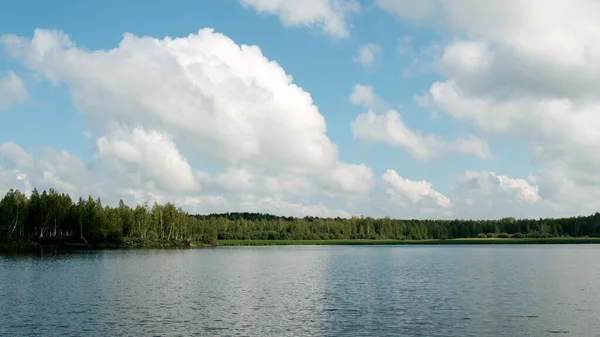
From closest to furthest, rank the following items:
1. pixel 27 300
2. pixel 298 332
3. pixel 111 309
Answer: pixel 298 332
pixel 111 309
pixel 27 300

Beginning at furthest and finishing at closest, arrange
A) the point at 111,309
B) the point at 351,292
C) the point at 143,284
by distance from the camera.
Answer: the point at 143,284
the point at 351,292
the point at 111,309

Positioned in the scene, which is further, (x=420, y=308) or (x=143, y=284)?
(x=143, y=284)

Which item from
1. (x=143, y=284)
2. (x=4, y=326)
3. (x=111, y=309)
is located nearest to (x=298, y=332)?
(x=111, y=309)

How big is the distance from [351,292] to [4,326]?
121ft

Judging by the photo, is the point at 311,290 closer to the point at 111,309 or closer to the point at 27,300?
the point at 111,309

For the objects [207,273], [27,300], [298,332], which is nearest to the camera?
[298,332]

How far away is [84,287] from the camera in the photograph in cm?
6688

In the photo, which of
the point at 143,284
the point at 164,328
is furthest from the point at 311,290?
the point at 164,328

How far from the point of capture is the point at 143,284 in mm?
71812

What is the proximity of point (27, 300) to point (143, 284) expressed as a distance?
18212mm

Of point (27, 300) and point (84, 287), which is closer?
point (27, 300)

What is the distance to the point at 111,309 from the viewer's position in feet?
165

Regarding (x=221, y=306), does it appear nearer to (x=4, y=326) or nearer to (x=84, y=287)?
(x=4, y=326)

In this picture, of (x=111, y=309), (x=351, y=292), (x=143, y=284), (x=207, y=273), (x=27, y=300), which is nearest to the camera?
(x=111, y=309)
